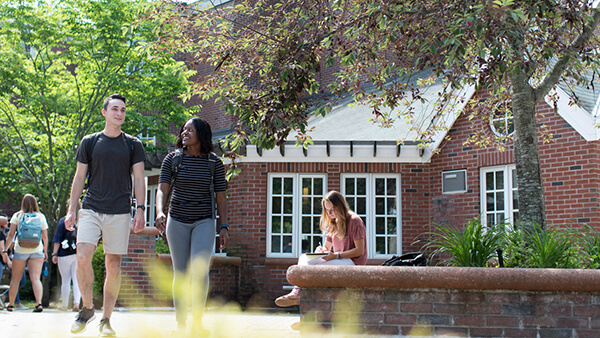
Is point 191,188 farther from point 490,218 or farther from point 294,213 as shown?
point 490,218

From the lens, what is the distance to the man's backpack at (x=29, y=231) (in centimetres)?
969

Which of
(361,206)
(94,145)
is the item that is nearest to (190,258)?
(94,145)

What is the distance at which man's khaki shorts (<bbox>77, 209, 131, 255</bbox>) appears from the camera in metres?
5.37

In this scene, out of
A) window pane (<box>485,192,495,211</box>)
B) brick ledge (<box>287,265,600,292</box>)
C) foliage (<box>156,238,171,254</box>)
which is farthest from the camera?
foliage (<box>156,238,171,254</box>)

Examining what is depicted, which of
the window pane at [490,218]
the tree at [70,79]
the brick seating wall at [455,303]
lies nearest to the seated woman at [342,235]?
the brick seating wall at [455,303]

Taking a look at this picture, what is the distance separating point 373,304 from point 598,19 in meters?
4.20

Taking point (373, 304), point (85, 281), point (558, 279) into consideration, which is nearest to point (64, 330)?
point (85, 281)

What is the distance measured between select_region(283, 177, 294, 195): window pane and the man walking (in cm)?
792

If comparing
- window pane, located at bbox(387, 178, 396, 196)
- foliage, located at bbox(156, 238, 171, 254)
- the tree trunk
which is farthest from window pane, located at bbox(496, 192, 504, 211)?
foliage, located at bbox(156, 238, 171, 254)

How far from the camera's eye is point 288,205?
13477mm

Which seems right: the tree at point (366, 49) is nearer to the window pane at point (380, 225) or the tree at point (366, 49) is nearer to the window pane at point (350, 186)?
the window pane at point (350, 186)

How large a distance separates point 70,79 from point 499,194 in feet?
34.9

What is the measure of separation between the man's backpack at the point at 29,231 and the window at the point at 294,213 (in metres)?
4.89

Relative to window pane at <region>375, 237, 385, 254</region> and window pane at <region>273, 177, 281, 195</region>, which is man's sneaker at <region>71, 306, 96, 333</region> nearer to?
window pane at <region>273, 177, 281, 195</region>
